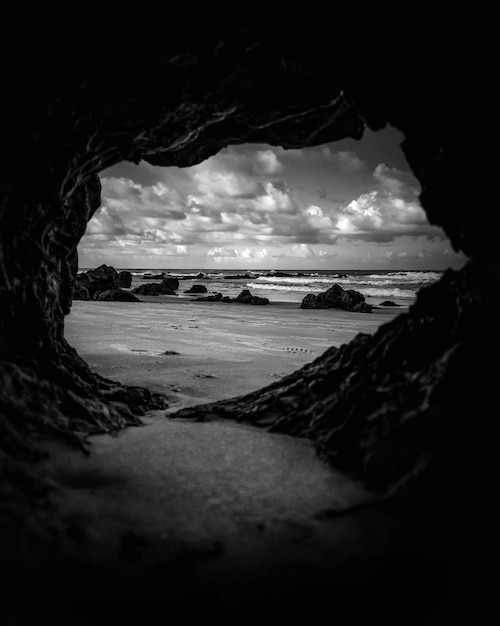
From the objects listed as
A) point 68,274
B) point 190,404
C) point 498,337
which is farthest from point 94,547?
point 68,274

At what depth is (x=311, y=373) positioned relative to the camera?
3.40 metres

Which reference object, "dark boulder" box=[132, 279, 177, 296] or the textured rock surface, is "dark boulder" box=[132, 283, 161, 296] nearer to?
"dark boulder" box=[132, 279, 177, 296]

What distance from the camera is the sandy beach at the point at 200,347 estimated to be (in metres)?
4.27

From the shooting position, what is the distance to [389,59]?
2.00 m

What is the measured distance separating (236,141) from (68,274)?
2058mm

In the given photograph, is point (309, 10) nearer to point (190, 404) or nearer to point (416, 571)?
point (416, 571)

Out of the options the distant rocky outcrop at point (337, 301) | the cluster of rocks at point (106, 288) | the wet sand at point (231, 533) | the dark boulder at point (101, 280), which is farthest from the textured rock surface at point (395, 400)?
the dark boulder at point (101, 280)

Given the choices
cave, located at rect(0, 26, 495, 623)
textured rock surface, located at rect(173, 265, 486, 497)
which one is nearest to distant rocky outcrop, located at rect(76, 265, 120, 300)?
cave, located at rect(0, 26, 495, 623)

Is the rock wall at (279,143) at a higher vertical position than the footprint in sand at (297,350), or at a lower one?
higher

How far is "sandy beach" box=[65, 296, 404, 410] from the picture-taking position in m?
4.27

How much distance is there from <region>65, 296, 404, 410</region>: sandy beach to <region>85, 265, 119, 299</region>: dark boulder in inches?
260

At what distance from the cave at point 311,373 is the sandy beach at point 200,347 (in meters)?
0.95

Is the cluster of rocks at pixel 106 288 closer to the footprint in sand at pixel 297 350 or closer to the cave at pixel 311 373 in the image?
the footprint in sand at pixel 297 350

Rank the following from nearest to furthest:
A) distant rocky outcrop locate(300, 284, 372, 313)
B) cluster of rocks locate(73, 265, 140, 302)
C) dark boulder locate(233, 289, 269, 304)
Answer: distant rocky outcrop locate(300, 284, 372, 313)
cluster of rocks locate(73, 265, 140, 302)
dark boulder locate(233, 289, 269, 304)
